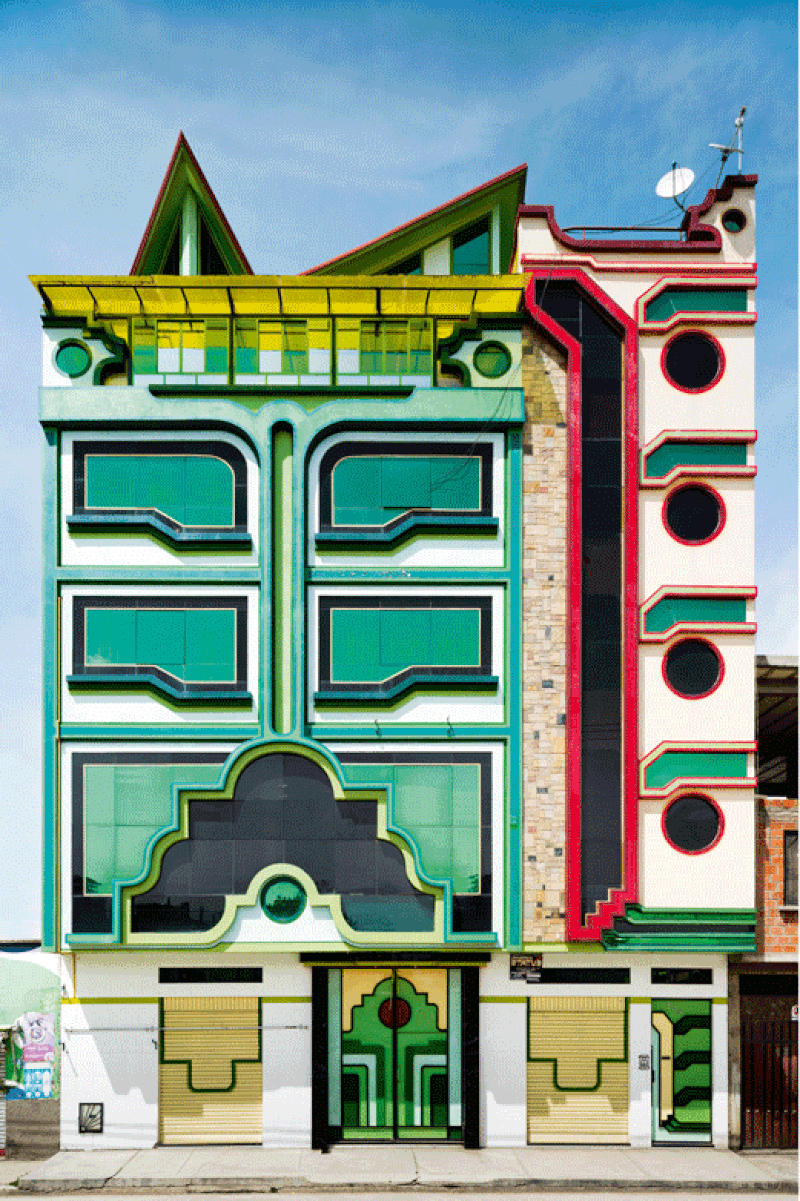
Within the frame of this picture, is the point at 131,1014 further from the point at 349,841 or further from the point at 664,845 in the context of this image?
the point at 664,845

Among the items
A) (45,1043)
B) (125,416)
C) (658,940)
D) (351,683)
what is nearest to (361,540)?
(351,683)

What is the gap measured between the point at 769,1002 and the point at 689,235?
66.8ft

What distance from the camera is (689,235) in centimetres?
2139

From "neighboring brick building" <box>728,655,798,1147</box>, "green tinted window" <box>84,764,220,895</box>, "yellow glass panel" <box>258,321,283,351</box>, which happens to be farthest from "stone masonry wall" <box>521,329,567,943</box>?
"green tinted window" <box>84,764,220,895</box>

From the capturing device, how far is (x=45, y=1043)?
2058 centimetres

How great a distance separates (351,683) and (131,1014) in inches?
395

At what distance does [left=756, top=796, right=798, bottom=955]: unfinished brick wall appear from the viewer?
67.3ft

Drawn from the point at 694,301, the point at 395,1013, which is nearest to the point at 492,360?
the point at 694,301

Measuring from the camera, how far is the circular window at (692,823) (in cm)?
2017

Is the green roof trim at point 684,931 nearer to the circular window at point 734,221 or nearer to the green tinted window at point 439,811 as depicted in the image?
the green tinted window at point 439,811

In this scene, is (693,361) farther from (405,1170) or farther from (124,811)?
(405,1170)

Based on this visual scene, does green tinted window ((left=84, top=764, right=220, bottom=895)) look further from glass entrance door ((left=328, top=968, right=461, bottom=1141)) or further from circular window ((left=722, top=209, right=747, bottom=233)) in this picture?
circular window ((left=722, top=209, right=747, bottom=233))

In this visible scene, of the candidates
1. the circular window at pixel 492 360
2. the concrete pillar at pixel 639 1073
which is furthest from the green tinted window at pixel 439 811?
the circular window at pixel 492 360

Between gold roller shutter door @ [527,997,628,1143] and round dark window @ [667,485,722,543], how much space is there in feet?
39.9
